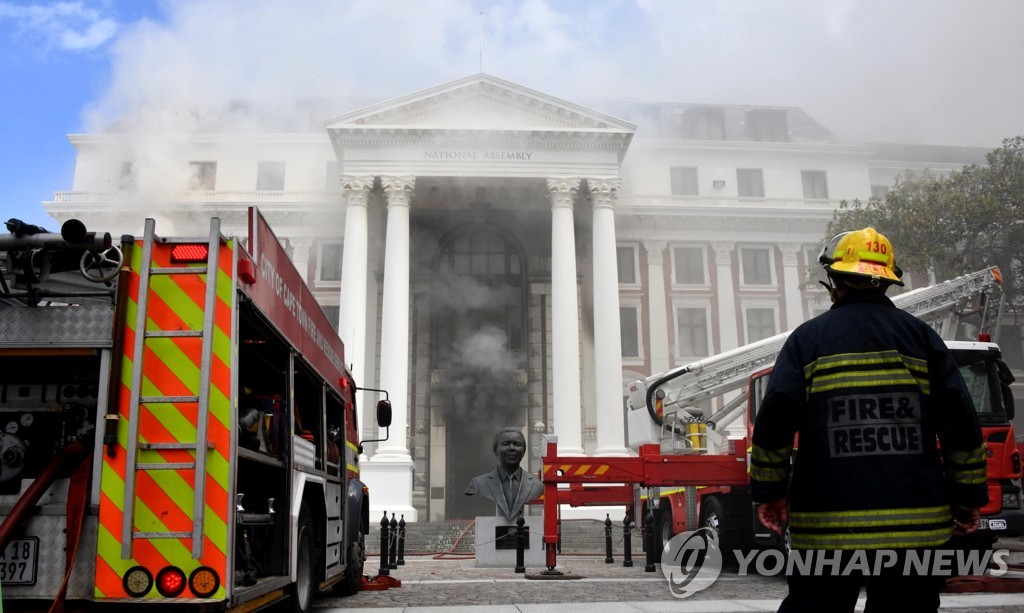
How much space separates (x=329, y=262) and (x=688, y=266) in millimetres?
14065

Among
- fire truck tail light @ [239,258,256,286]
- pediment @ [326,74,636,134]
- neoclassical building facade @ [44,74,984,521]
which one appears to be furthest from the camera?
pediment @ [326,74,636,134]

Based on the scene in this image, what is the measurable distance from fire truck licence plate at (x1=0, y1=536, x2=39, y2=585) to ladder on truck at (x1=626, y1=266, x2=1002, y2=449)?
35.9 feet

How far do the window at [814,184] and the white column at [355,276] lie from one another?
1882cm

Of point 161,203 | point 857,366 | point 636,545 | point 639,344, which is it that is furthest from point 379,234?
point 857,366

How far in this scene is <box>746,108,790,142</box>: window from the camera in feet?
126

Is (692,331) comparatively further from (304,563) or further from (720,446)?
(304,563)

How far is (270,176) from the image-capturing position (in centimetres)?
3391

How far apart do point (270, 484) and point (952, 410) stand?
4250 mm

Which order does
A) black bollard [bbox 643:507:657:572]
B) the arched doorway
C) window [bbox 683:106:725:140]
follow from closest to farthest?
black bollard [bbox 643:507:657:572] < the arched doorway < window [bbox 683:106:725:140]

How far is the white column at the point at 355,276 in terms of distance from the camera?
2591cm

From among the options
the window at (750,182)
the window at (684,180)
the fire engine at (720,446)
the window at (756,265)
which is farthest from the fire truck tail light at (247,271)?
the window at (750,182)

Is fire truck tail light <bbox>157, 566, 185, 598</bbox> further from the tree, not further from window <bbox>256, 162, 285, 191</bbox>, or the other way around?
window <bbox>256, 162, 285, 191</bbox>

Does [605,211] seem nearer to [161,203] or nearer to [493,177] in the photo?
[493,177]

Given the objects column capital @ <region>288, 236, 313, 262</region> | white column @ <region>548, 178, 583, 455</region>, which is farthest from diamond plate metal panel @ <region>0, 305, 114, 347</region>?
column capital @ <region>288, 236, 313, 262</region>
